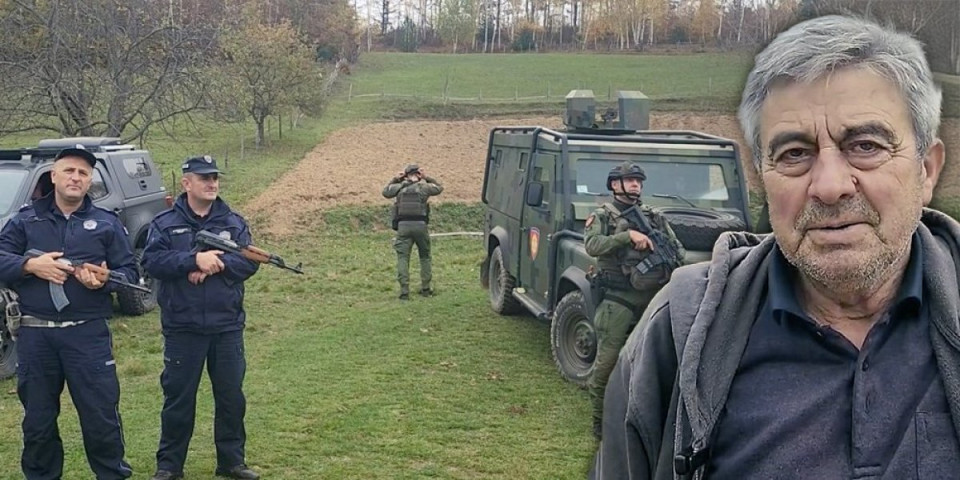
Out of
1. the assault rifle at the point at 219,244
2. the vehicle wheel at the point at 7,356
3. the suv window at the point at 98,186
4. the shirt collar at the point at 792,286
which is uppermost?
the shirt collar at the point at 792,286

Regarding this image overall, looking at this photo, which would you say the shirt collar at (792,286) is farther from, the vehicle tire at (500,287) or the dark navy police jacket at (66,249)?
the vehicle tire at (500,287)

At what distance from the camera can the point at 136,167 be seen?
10250 millimetres

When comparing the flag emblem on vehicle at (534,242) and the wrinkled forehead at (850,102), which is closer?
the wrinkled forehead at (850,102)

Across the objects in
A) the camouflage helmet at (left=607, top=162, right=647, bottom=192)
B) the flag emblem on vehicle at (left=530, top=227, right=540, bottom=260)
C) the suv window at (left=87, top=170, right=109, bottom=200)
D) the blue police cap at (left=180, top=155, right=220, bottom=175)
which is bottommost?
the flag emblem on vehicle at (left=530, top=227, right=540, bottom=260)

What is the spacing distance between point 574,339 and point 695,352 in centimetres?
574

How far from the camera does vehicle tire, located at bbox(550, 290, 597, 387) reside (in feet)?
22.3

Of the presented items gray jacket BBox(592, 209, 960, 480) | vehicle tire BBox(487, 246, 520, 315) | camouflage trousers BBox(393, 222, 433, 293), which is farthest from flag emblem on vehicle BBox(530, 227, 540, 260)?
gray jacket BBox(592, 209, 960, 480)

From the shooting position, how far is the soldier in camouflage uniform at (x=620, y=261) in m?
5.90

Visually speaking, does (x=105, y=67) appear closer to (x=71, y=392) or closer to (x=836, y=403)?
(x=71, y=392)

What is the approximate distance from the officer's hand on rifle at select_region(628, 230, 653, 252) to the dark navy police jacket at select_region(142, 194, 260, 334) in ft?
7.64

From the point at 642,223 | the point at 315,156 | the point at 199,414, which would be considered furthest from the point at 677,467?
the point at 315,156

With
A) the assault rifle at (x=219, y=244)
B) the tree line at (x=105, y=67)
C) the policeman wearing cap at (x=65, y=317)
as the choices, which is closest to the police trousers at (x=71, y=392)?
the policeman wearing cap at (x=65, y=317)

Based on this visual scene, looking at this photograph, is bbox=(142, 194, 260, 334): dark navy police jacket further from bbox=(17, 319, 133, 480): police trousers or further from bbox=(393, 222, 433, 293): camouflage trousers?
bbox=(393, 222, 433, 293): camouflage trousers

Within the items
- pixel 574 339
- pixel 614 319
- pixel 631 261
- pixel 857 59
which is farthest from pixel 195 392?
pixel 857 59
